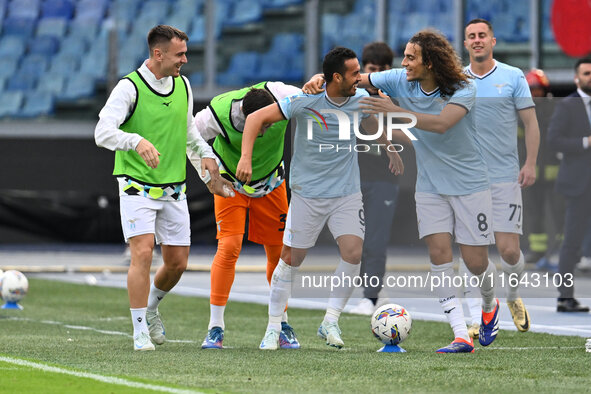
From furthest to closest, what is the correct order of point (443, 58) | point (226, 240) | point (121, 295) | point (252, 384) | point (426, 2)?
1. point (426, 2)
2. point (121, 295)
3. point (226, 240)
4. point (443, 58)
5. point (252, 384)

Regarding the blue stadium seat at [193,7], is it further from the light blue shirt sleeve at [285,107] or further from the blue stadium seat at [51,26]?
the light blue shirt sleeve at [285,107]

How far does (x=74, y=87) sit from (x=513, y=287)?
18.5 metres

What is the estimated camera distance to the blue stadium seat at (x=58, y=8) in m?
26.3

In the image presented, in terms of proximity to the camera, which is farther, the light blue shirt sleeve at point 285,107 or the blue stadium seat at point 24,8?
the blue stadium seat at point 24,8

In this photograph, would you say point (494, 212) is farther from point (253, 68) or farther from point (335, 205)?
point (253, 68)

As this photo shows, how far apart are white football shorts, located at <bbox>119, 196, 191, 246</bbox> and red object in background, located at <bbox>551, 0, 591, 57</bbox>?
1583 centimetres

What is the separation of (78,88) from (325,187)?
738 inches

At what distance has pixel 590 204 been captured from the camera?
10.1m

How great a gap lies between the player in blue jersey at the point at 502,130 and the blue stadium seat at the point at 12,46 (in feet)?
64.0

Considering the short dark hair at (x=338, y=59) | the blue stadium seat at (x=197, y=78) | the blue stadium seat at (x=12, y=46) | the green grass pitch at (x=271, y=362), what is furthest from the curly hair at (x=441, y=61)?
the blue stadium seat at (x=12, y=46)

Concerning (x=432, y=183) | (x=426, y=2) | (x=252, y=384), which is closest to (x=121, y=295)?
(x=432, y=183)

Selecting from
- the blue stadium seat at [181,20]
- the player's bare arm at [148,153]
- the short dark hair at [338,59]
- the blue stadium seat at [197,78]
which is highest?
the blue stadium seat at [181,20]

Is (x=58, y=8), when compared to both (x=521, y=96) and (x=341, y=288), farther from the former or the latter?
(x=341, y=288)

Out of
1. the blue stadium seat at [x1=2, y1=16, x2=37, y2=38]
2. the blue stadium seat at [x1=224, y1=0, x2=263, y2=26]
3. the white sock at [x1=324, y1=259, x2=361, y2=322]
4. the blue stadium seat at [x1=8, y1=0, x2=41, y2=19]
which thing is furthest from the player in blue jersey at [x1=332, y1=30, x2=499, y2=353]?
the blue stadium seat at [x1=8, y1=0, x2=41, y2=19]
